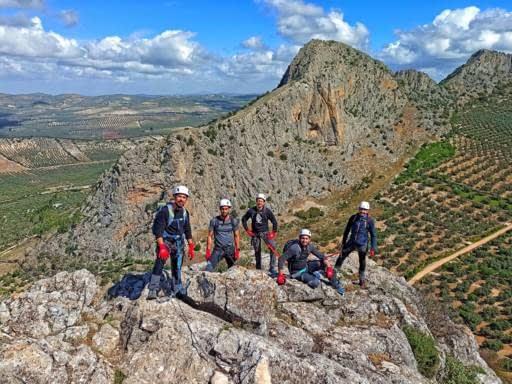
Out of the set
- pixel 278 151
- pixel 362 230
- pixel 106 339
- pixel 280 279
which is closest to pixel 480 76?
pixel 278 151

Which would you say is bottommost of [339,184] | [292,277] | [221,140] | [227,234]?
[339,184]

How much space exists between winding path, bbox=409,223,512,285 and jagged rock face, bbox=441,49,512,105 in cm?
5919

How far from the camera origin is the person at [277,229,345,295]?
14.0 meters

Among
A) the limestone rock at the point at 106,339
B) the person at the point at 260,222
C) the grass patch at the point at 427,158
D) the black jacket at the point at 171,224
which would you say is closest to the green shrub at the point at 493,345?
the person at the point at 260,222

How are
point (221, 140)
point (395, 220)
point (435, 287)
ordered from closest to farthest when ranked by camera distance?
→ point (435, 287)
point (395, 220)
point (221, 140)

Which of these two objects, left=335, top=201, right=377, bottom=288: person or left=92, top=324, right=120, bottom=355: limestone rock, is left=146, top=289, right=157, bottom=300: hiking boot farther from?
left=335, top=201, right=377, bottom=288: person

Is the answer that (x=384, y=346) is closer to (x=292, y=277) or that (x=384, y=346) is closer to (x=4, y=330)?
(x=292, y=277)

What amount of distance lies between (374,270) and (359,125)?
4915 centimetres

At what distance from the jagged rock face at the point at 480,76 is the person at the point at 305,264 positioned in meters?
90.7

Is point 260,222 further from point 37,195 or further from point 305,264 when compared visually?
point 37,195

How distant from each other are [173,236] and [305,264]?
16.4 feet

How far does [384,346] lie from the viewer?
1266 centimetres

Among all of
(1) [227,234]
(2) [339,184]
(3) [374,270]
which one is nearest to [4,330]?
(1) [227,234]

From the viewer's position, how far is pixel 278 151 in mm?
57688
